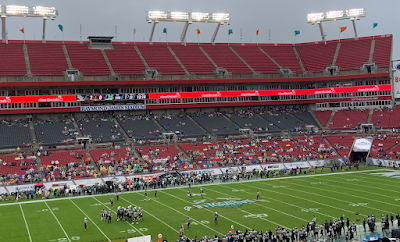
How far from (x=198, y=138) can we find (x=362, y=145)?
2105 centimetres

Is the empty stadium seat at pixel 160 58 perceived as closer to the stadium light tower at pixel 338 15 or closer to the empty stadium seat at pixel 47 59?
the empty stadium seat at pixel 47 59

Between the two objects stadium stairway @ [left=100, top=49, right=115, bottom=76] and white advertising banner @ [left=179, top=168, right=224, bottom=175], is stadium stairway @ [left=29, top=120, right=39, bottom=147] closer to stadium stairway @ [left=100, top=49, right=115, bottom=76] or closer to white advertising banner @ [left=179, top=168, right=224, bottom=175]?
stadium stairway @ [left=100, top=49, right=115, bottom=76]

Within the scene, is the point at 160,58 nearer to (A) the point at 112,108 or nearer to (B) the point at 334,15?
(A) the point at 112,108

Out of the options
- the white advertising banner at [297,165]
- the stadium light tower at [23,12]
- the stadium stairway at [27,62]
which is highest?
the stadium light tower at [23,12]

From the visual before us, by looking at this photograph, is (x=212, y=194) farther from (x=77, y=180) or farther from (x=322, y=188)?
(x=77, y=180)

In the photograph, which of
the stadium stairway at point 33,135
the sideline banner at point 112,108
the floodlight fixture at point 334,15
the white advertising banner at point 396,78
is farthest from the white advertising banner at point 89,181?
the floodlight fixture at point 334,15

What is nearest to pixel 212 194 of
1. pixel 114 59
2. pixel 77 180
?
pixel 77 180

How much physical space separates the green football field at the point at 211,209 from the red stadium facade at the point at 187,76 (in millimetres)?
25280

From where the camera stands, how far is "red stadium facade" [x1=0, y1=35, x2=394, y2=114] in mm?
60562

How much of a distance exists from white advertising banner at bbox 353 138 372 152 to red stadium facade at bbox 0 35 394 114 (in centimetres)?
1478

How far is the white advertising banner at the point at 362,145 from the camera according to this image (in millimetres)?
55806

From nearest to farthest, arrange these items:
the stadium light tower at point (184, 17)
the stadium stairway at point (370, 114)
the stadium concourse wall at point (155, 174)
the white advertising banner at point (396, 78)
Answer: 1. the stadium concourse wall at point (155, 174)
2. the stadium stairway at point (370, 114)
3. the white advertising banner at point (396, 78)
4. the stadium light tower at point (184, 17)

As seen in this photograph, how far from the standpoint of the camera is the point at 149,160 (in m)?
50.1

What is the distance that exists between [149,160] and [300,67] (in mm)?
37294
